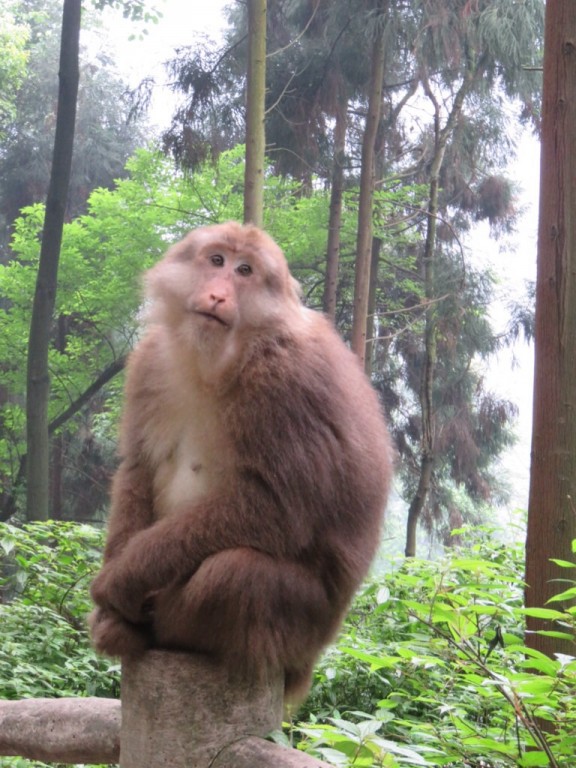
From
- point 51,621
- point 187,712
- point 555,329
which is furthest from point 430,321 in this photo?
point 187,712

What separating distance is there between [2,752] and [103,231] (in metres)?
8.50

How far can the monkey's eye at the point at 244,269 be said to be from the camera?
7.38ft

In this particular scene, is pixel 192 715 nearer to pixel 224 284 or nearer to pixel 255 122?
pixel 224 284

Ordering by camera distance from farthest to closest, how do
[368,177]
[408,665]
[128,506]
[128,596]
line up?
1. [368,177]
2. [408,665]
3. [128,506]
4. [128,596]

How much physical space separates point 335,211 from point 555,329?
726 cm

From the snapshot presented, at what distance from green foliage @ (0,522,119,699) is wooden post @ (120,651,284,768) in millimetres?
1623

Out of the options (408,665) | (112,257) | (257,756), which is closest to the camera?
(257,756)

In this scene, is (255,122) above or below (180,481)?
above

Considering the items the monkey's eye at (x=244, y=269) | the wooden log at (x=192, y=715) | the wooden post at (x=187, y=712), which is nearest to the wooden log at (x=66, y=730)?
the wooden log at (x=192, y=715)

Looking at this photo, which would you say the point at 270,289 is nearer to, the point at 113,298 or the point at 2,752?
the point at 2,752

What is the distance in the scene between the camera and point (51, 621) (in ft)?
14.1

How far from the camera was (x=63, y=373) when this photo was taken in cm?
1069

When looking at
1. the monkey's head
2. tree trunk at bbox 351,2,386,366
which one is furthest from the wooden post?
tree trunk at bbox 351,2,386,366

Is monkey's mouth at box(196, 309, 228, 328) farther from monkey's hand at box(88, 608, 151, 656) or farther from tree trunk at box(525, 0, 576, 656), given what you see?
tree trunk at box(525, 0, 576, 656)
